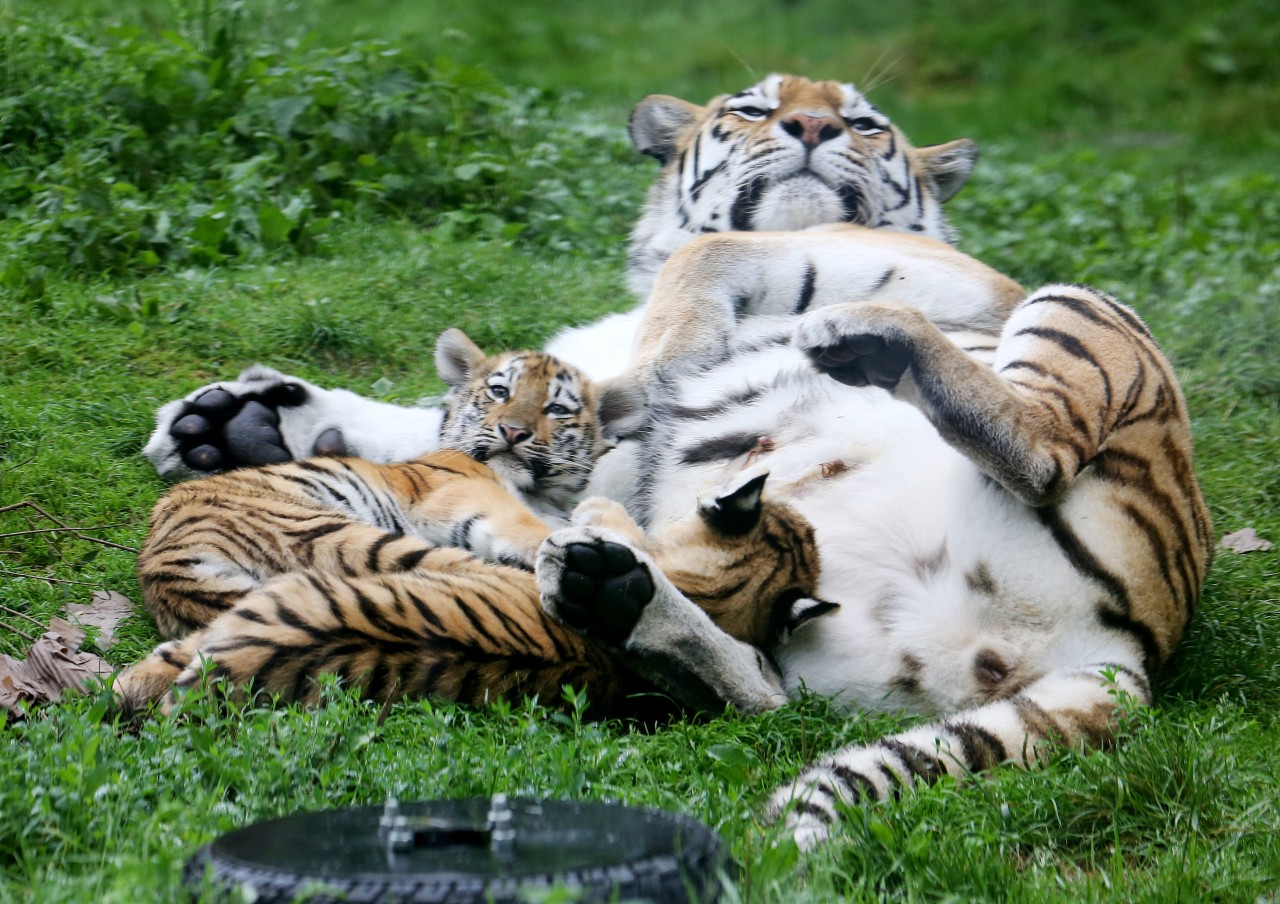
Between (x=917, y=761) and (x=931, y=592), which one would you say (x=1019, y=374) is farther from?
(x=917, y=761)

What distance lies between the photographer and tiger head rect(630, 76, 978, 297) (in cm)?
482

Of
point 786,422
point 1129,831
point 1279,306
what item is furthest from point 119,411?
point 1279,306

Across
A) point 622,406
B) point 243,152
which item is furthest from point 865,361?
point 243,152

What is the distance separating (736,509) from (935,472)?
1.83ft

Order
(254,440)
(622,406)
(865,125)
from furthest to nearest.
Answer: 1. (865,125)
2. (254,440)
3. (622,406)

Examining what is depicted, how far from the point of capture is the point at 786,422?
12.9 ft

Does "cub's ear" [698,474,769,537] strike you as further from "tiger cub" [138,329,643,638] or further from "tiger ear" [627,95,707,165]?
"tiger ear" [627,95,707,165]

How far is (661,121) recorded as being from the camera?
17.7 ft

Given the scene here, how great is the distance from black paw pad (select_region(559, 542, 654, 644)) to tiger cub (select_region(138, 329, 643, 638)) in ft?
2.31

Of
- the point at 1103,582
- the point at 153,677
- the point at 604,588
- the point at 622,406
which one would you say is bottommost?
the point at 622,406

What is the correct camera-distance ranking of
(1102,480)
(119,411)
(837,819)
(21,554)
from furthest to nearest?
(119,411) < (21,554) < (1102,480) < (837,819)

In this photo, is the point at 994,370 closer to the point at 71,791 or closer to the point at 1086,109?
the point at 71,791

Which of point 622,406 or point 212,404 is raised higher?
point 622,406

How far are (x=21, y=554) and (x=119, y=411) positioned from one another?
33.7 inches
